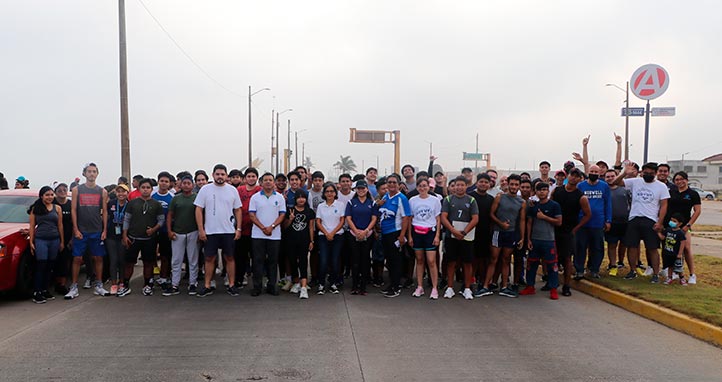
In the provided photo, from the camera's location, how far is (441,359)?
510 cm

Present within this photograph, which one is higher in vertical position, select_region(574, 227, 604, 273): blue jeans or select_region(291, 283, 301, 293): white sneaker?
select_region(574, 227, 604, 273): blue jeans

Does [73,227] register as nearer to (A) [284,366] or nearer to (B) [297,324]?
(B) [297,324]

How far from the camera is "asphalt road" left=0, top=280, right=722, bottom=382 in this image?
186 inches

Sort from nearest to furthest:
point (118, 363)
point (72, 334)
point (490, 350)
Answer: point (118, 363) < point (490, 350) < point (72, 334)

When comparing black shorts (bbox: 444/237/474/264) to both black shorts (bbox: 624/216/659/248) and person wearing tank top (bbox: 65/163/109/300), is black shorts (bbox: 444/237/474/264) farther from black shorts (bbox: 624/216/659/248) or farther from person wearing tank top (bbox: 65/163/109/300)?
person wearing tank top (bbox: 65/163/109/300)

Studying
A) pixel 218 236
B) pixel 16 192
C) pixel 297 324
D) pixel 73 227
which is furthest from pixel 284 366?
pixel 16 192

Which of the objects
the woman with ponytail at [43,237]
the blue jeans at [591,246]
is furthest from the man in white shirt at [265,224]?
the blue jeans at [591,246]

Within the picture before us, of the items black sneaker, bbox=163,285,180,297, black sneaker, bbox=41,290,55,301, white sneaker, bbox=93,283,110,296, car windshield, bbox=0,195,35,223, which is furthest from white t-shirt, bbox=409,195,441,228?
car windshield, bbox=0,195,35,223

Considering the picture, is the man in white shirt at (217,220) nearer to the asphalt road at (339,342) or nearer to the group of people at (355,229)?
the group of people at (355,229)

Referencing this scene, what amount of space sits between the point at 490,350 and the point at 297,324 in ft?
7.70

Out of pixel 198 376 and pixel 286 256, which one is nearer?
pixel 198 376

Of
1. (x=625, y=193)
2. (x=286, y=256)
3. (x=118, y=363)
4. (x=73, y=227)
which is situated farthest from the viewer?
(x=625, y=193)

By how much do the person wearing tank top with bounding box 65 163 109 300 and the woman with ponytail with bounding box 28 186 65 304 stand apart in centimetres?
27

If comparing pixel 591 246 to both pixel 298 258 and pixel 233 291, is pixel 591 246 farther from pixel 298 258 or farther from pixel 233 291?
pixel 233 291
